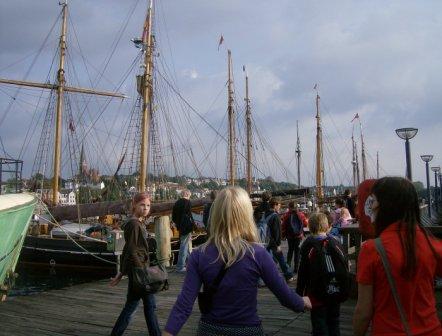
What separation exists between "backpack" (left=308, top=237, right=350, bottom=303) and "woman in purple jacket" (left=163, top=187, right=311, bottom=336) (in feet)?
6.15

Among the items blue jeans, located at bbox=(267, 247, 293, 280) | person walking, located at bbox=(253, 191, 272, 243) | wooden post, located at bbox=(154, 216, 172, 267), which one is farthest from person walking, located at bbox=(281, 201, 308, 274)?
wooden post, located at bbox=(154, 216, 172, 267)

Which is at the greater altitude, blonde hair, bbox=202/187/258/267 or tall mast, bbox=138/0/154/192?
tall mast, bbox=138/0/154/192

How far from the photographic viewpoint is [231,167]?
43438 mm

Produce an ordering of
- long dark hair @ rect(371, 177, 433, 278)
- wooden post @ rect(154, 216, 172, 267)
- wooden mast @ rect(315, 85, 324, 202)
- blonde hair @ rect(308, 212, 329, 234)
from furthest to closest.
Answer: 1. wooden mast @ rect(315, 85, 324, 202)
2. wooden post @ rect(154, 216, 172, 267)
3. blonde hair @ rect(308, 212, 329, 234)
4. long dark hair @ rect(371, 177, 433, 278)

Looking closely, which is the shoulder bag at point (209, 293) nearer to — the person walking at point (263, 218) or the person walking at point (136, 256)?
the person walking at point (136, 256)

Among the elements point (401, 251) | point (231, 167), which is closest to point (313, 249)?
point (401, 251)

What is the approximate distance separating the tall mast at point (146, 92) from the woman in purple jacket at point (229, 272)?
22.2m

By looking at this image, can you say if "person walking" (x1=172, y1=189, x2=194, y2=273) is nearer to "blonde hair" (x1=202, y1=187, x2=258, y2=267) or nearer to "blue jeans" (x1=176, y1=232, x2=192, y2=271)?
"blue jeans" (x1=176, y1=232, x2=192, y2=271)

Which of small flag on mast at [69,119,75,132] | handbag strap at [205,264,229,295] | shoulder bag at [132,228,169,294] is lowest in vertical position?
shoulder bag at [132,228,169,294]

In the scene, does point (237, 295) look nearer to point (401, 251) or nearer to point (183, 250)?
point (401, 251)

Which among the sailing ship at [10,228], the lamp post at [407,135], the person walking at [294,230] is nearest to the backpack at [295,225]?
the person walking at [294,230]

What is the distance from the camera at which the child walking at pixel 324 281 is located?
470 centimetres

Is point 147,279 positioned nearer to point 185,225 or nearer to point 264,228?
point 264,228

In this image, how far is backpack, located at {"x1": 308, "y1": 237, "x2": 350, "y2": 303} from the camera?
15.4 ft
